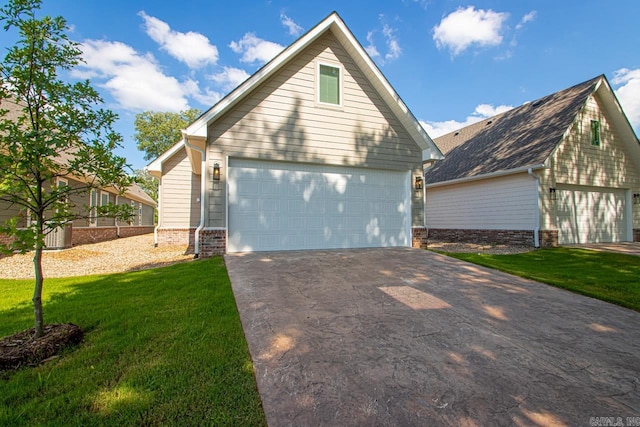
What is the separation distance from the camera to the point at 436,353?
8.38 feet

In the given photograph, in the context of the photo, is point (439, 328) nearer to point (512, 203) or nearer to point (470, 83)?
point (512, 203)

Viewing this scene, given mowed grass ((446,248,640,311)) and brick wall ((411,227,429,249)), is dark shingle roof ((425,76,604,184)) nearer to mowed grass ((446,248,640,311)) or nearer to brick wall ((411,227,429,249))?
mowed grass ((446,248,640,311))

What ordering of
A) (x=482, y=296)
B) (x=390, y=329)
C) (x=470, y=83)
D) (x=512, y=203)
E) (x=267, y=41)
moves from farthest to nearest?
(x=470, y=83) → (x=267, y=41) → (x=512, y=203) → (x=482, y=296) → (x=390, y=329)

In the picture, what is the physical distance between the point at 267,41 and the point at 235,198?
9.90 m

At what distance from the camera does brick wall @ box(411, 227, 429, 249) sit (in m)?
8.82

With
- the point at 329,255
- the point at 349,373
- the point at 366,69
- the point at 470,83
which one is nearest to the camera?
the point at 349,373

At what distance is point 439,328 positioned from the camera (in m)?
3.08

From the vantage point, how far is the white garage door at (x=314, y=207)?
7.42 metres

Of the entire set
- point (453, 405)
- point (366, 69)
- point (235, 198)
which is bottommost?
point (453, 405)

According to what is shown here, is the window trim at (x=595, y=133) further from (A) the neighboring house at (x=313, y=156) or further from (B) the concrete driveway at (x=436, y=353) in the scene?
(B) the concrete driveway at (x=436, y=353)

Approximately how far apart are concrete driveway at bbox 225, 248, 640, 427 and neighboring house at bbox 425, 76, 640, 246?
740 centimetres

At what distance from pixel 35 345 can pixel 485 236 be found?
1354 centimetres

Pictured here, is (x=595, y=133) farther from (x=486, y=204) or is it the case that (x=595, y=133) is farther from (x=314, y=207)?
(x=314, y=207)

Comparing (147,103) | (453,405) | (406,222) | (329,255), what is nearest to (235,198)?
(329,255)
